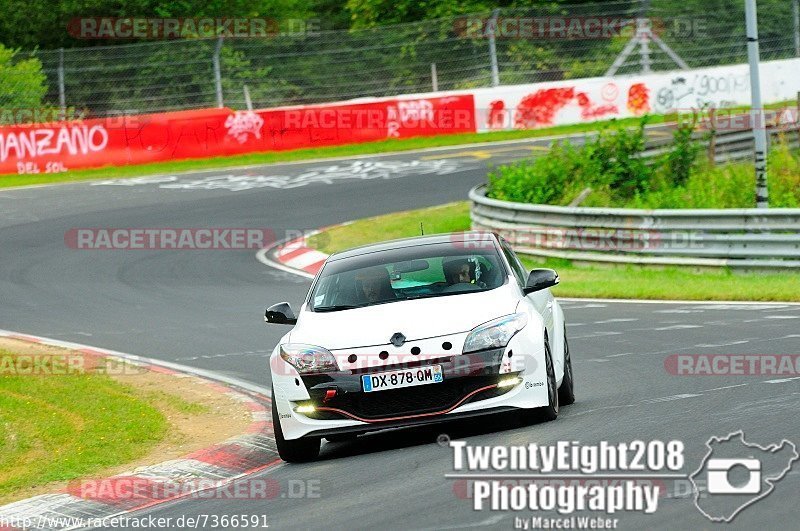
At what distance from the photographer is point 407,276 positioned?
10.5 metres

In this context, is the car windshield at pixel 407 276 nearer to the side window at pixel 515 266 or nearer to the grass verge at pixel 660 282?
the side window at pixel 515 266

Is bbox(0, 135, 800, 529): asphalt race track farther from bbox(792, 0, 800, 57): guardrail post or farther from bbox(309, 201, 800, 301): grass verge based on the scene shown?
bbox(792, 0, 800, 57): guardrail post

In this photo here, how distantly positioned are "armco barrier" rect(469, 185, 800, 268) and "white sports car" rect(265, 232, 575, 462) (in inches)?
380

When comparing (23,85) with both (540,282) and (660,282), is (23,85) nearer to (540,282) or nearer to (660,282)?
(660,282)

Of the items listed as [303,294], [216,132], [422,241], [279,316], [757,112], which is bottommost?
[303,294]

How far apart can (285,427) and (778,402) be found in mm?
3326

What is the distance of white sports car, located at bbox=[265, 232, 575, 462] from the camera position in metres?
9.17

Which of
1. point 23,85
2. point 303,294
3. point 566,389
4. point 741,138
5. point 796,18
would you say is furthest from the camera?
point 796,18

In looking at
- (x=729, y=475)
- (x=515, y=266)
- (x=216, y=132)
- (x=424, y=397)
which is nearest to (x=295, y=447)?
(x=424, y=397)

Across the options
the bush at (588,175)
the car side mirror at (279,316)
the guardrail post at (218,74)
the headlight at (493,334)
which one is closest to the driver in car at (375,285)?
the car side mirror at (279,316)

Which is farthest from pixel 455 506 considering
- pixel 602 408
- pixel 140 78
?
pixel 140 78

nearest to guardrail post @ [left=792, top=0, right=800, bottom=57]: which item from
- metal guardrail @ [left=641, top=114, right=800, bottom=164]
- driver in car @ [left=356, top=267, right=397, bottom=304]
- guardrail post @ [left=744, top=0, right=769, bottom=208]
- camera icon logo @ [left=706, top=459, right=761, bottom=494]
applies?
metal guardrail @ [left=641, top=114, right=800, bottom=164]

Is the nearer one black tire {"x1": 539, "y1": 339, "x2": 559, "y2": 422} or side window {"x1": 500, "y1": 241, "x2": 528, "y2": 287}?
black tire {"x1": 539, "y1": 339, "x2": 559, "y2": 422}

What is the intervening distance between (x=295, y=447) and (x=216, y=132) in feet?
88.7
